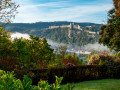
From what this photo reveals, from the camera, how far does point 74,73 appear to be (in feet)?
35.7

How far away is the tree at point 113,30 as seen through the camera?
42.9 ft

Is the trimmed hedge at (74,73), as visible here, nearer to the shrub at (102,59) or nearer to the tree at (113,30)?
the shrub at (102,59)

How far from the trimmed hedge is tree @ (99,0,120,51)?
2.10 m

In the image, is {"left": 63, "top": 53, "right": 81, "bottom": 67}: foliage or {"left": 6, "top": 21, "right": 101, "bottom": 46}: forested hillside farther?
{"left": 6, "top": 21, "right": 101, "bottom": 46}: forested hillside

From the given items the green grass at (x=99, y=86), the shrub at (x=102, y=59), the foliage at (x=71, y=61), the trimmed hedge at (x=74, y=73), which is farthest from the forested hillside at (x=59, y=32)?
the green grass at (x=99, y=86)

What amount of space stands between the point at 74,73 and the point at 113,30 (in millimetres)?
4981

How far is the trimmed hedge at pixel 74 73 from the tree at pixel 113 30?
2.10 meters

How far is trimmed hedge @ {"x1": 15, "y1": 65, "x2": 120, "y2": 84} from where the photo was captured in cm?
986

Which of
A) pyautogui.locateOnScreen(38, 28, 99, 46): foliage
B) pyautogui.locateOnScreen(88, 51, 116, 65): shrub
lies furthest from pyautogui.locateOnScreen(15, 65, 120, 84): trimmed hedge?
pyautogui.locateOnScreen(38, 28, 99, 46): foliage

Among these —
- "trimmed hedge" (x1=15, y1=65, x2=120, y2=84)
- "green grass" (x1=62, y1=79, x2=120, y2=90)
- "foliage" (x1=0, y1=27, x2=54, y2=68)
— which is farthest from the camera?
"foliage" (x1=0, y1=27, x2=54, y2=68)

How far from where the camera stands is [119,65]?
40.2ft

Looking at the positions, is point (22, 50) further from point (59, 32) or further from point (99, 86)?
point (59, 32)

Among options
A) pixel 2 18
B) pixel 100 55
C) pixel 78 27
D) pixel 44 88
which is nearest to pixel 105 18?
pixel 100 55

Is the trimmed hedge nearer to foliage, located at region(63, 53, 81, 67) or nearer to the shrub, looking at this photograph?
foliage, located at region(63, 53, 81, 67)
